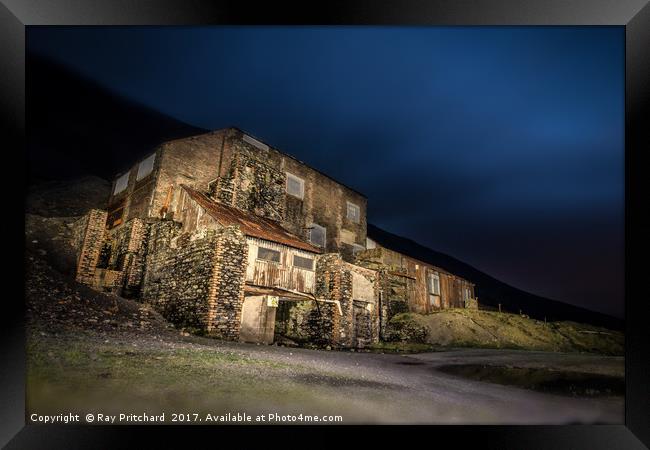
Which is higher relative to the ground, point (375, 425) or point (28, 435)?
point (375, 425)

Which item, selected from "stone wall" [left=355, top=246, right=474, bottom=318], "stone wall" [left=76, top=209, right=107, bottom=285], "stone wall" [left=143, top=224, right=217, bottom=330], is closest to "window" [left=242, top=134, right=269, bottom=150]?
"stone wall" [left=143, top=224, right=217, bottom=330]

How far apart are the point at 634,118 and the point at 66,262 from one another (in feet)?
58.8

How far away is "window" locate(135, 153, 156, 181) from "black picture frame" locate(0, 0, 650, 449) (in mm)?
13380

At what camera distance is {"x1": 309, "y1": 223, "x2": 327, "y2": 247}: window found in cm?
2369

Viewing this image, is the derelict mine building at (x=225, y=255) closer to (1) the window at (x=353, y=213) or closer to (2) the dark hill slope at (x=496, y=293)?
(1) the window at (x=353, y=213)

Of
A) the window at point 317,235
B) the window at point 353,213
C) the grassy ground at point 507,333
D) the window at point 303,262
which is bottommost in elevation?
the grassy ground at point 507,333

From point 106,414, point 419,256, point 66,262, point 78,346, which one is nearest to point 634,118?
point 106,414

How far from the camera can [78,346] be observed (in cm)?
643

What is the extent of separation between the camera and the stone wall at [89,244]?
13.6 m

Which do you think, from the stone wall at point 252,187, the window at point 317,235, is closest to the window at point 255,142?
the stone wall at point 252,187

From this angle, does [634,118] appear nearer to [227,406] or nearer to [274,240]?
[227,406]
